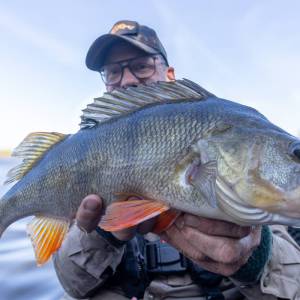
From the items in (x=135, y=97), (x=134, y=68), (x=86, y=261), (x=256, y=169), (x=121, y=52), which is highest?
(x=121, y=52)

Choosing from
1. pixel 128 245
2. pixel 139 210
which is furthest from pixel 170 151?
pixel 128 245

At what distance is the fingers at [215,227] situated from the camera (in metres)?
1.70

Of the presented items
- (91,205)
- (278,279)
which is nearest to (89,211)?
(91,205)

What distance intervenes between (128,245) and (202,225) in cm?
95

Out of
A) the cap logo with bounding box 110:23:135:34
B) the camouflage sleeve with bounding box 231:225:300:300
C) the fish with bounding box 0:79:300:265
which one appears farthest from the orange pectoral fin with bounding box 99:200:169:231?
the cap logo with bounding box 110:23:135:34

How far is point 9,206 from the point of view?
232 centimetres

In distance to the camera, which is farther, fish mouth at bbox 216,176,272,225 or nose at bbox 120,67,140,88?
nose at bbox 120,67,140,88

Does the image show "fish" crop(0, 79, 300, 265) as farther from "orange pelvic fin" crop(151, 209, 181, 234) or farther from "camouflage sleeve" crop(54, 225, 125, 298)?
"camouflage sleeve" crop(54, 225, 125, 298)

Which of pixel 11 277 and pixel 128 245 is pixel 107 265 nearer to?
pixel 128 245

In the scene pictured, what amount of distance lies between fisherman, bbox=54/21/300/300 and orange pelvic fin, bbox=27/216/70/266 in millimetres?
94

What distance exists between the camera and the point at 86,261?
249 cm

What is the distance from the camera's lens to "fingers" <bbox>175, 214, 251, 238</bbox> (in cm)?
170

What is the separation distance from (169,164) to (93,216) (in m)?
0.49

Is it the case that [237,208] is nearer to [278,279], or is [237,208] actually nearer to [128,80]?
[278,279]
